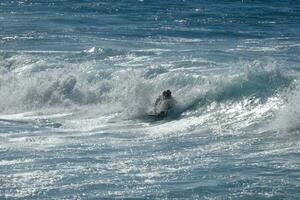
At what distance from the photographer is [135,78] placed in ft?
91.2

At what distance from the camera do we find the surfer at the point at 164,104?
2404 cm

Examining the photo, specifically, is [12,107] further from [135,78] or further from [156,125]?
[156,125]

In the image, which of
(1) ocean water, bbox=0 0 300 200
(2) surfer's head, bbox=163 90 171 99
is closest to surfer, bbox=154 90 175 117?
(2) surfer's head, bbox=163 90 171 99

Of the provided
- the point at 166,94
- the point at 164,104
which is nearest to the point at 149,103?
the point at 166,94

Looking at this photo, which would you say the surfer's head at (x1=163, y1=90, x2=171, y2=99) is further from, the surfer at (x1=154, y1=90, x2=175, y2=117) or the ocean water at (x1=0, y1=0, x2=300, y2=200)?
the ocean water at (x1=0, y1=0, x2=300, y2=200)

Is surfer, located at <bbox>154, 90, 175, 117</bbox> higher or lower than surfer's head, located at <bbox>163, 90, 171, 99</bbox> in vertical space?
lower

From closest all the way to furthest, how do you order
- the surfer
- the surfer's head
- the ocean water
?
1. the ocean water
2. the surfer
3. the surfer's head

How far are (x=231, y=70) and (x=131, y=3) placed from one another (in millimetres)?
19648

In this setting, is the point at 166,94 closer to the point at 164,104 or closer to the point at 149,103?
the point at 164,104

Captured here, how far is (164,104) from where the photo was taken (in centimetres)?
2431

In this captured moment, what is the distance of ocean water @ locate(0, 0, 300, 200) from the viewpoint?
1659 cm

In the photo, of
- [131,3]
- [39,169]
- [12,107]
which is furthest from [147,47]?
[39,169]

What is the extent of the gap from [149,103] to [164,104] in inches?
59.8

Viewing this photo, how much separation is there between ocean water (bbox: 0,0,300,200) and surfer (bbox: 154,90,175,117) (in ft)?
1.16
